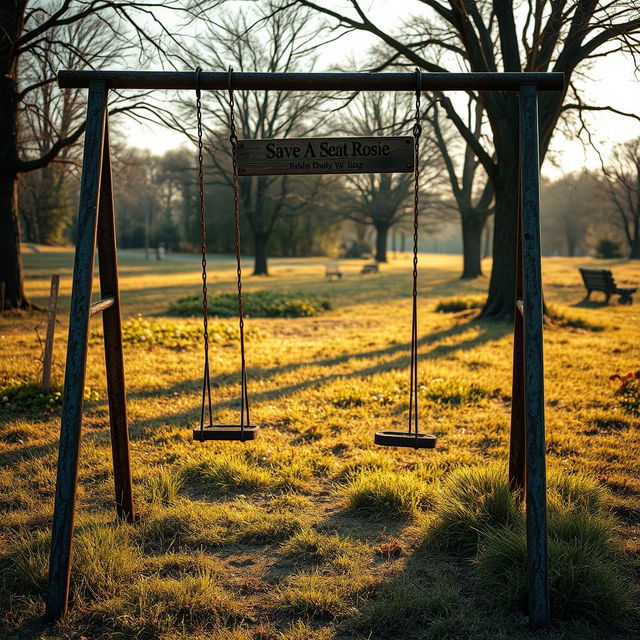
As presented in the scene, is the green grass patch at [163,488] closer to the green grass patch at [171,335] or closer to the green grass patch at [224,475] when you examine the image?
the green grass patch at [224,475]

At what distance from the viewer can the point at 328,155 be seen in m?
3.58

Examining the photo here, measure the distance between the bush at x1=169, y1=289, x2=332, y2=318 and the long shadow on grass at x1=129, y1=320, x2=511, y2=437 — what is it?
439cm

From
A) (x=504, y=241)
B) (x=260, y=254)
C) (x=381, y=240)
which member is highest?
(x=381, y=240)

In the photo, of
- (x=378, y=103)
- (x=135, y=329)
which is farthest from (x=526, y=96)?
(x=378, y=103)

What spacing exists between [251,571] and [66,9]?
12104 millimetres

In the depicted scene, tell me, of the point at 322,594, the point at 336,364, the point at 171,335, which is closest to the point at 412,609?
the point at 322,594

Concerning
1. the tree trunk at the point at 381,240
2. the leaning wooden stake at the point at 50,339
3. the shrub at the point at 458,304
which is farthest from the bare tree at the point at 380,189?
the leaning wooden stake at the point at 50,339

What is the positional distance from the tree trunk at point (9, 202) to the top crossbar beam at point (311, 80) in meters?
10.8

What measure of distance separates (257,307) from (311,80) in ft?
39.0

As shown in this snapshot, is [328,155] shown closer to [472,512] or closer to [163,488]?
[472,512]

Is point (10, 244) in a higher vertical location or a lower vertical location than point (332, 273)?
higher

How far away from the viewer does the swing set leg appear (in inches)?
111

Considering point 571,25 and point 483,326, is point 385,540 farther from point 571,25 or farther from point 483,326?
point 571,25

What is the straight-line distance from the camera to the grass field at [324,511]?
2.81 m
